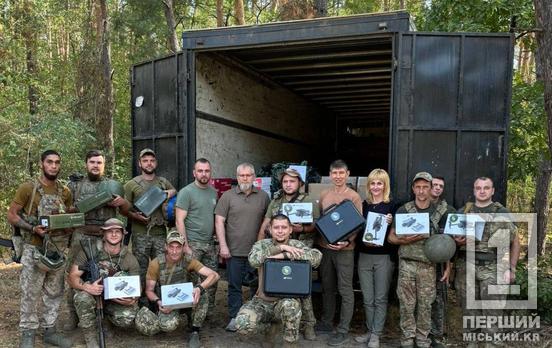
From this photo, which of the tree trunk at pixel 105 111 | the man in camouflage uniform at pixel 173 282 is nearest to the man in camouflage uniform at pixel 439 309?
the man in camouflage uniform at pixel 173 282

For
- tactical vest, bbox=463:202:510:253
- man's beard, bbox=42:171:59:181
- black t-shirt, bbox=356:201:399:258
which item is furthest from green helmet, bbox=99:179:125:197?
tactical vest, bbox=463:202:510:253

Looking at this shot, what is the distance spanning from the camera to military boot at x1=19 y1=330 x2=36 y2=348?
4.24 meters

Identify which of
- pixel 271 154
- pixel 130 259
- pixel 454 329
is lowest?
pixel 454 329

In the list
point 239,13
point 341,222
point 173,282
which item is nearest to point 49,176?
point 173,282

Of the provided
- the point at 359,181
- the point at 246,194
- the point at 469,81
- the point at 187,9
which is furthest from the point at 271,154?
the point at 187,9

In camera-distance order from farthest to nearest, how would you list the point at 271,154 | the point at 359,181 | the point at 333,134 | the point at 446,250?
1. the point at 333,134
2. the point at 271,154
3. the point at 359,181
4. the point at 446,250

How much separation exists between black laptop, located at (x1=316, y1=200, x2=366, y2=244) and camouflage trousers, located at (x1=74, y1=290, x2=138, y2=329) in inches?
77.4

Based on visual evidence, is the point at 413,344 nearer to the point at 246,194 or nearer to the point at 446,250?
the point at 446,250

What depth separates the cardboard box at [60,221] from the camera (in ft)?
13.8

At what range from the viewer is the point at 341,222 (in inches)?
172

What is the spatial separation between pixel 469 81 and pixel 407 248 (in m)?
1.83

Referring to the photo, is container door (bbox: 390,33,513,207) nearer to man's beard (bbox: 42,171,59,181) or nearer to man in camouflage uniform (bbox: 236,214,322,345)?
man in camouflage uniform (bbox: 236,214,322,345)

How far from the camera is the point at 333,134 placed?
1221 centimetres

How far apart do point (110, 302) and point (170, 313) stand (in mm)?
587
